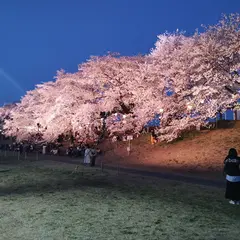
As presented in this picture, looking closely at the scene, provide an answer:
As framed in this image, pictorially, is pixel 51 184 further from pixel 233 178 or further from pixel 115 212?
pixel 233 178

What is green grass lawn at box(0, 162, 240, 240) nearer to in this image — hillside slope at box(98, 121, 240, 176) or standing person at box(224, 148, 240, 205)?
standing person at box(224, 148, 240, 205)

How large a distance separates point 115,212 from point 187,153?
1617cm

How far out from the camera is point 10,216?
8281mm

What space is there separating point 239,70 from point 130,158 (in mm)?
10861

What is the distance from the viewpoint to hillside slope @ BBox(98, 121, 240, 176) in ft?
69.4

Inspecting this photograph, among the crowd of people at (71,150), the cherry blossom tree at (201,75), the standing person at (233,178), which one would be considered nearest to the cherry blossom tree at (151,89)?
the cherry blossom tree at (201,75)

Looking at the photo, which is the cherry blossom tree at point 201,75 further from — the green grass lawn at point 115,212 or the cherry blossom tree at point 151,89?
the green grass lawn at point 115,212

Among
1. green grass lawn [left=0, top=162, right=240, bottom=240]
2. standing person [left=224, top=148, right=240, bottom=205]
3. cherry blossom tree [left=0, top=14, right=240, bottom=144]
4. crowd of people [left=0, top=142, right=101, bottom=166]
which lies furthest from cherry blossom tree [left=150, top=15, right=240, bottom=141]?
standing person [left=224, top=148, right=240, bottom=205]

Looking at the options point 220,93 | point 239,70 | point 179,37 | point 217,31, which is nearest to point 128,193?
point 220,93

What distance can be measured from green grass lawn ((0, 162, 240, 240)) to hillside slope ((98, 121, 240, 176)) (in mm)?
7733

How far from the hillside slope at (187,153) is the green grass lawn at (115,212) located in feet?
25.4

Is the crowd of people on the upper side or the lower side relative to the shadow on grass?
upper

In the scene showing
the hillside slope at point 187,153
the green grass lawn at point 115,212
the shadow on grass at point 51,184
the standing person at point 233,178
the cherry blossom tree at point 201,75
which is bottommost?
the green grass lawn at point 115,212

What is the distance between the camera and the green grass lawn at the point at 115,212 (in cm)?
670
